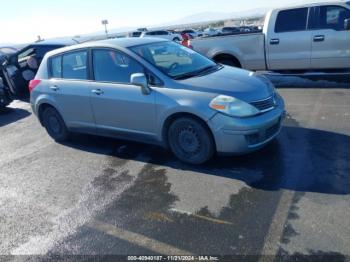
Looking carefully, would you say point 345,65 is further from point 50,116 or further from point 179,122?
point 50,116

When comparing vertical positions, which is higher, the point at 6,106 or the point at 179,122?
the point at 179,122

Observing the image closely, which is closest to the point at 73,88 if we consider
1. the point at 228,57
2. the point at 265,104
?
the point at 265,104

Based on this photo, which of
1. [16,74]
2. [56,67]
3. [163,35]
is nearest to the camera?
[56,67]

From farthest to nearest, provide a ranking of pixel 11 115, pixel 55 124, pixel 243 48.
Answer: pixel 11 115, pixel 243 48, pixel 55 124

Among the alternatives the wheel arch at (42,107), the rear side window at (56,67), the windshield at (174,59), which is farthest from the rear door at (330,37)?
the wheel arch at (42,107)

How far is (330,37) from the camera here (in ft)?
26.5

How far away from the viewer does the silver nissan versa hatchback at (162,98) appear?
14.0 feet

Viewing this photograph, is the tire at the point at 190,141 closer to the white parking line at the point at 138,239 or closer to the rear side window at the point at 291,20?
the white parking line at the point at 138,239

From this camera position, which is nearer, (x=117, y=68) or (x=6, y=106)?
(x=117, y=68)

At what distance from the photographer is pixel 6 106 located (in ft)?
32.1

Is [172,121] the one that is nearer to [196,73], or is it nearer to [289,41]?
[196,73]

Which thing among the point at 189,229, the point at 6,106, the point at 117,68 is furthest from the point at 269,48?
the point at 6,106

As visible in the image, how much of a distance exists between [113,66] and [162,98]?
1044 millimetres

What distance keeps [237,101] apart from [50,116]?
3646mm
